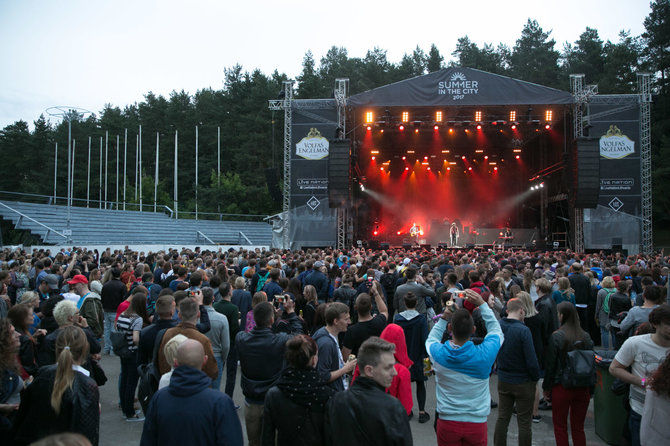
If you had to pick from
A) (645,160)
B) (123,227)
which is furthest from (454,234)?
(123,227)

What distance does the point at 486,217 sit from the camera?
108 feet

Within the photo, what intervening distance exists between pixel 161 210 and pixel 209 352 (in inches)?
1353

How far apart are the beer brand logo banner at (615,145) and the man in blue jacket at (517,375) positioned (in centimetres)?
1912

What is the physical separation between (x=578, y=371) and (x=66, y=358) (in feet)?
12.8

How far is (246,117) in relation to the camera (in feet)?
141

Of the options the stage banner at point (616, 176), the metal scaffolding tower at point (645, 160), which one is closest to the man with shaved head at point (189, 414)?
the stage banner at point (616, 176)

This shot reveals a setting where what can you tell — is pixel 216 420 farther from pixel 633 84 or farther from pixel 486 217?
pixel 633 84

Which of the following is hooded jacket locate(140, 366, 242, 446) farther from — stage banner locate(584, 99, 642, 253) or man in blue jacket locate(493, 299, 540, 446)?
stage banner locate(584, 99, 642, 253)

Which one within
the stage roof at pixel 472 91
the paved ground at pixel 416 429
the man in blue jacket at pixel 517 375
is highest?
the stage roof at pixel 472 91

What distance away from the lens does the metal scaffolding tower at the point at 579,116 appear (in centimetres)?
1914

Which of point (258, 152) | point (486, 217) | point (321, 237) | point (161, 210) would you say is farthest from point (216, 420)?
point (258, 152)

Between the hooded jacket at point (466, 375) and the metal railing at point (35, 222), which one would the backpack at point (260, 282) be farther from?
the metal railing at point (35, 222)

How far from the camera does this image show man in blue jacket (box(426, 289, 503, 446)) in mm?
3176

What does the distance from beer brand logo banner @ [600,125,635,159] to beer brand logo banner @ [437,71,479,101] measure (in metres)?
6.01
